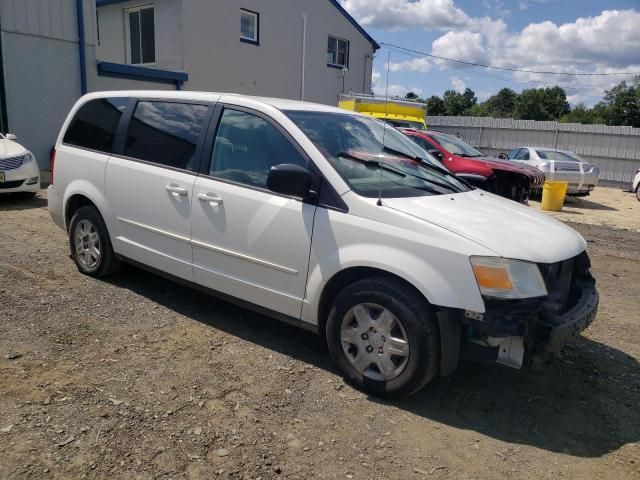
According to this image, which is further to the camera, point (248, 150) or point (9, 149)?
point (9, 149)

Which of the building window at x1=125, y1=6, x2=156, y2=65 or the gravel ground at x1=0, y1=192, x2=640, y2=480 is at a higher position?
the building window at x1=125, y1=6, x2=156, y2=65

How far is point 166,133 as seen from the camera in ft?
14.6

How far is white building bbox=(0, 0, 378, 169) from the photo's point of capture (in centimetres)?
1167

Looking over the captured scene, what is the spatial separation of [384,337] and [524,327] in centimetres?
82

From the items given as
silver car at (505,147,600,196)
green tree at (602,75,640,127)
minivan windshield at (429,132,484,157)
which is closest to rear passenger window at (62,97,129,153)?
minivan windshield at (429,132,484,157)

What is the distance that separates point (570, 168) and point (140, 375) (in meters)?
14.2

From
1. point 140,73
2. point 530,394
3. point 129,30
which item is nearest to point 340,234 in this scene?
point 530,394

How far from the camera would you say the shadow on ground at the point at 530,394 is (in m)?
3.17

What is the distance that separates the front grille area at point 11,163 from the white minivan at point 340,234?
4.62 m

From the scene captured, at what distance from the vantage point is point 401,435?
305 centimetres

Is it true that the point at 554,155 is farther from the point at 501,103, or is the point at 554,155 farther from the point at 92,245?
the point at 501,103

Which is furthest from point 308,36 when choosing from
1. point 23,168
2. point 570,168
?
point 23,168

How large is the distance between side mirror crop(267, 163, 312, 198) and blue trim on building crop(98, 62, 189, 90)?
1137cm

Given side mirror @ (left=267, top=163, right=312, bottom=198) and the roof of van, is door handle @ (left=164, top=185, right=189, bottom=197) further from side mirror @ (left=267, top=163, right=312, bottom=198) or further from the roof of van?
side mirror @ (left=267, top=163, right=312, bottom=198)
